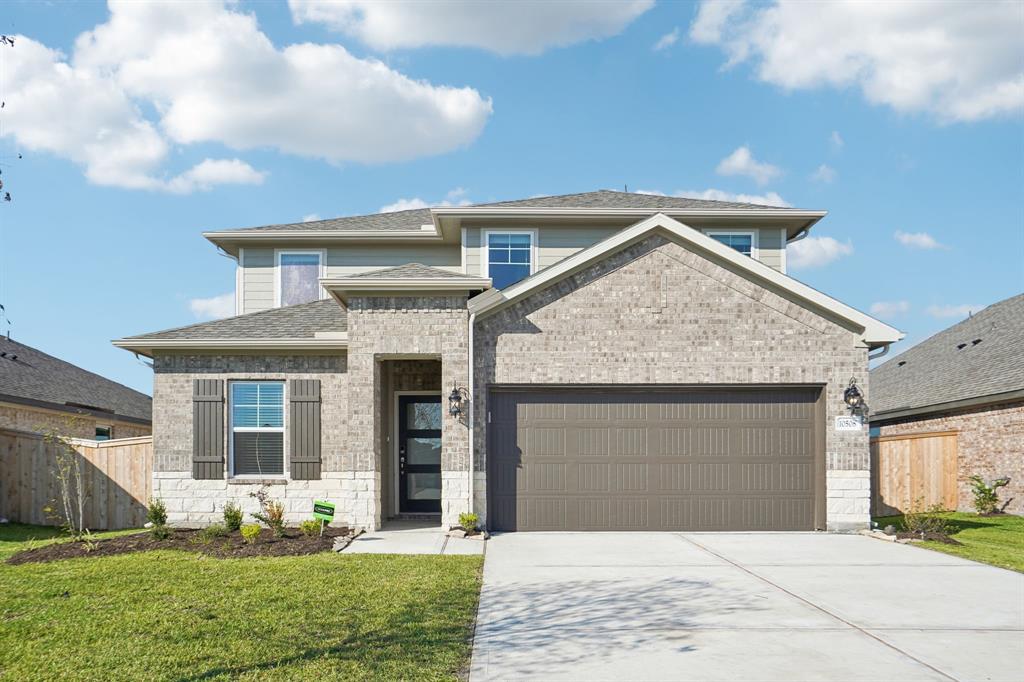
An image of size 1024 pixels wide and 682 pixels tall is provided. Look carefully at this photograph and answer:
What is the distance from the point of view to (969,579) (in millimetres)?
9492

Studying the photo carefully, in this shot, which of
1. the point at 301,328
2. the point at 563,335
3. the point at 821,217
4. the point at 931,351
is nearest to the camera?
the point at 563,335

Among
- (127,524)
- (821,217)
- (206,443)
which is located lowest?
(127,524)

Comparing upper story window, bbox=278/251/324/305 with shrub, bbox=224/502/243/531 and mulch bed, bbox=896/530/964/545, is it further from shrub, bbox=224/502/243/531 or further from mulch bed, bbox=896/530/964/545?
mulch bed, bbox=896/530/964/545

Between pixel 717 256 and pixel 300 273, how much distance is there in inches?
348

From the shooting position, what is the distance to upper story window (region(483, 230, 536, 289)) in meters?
16.3

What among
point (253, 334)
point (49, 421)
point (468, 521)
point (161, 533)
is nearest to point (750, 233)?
point (468, 521)

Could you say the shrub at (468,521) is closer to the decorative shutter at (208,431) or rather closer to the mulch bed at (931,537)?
the decorative shutter at (208,431)

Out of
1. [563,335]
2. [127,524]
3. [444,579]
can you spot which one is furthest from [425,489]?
[444,579]

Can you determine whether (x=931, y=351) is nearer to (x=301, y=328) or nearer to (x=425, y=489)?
(x=425, y=489)

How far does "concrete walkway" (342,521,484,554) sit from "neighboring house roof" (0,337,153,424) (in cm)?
1022

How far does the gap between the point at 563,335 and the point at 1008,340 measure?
13.2 metres

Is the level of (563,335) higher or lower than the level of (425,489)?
higher

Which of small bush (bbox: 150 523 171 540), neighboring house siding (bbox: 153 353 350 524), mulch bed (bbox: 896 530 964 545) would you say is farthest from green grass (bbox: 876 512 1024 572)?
small bush (bbox: 150 523 171 540)

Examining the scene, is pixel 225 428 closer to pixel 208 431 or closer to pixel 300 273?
pixel 208 431
